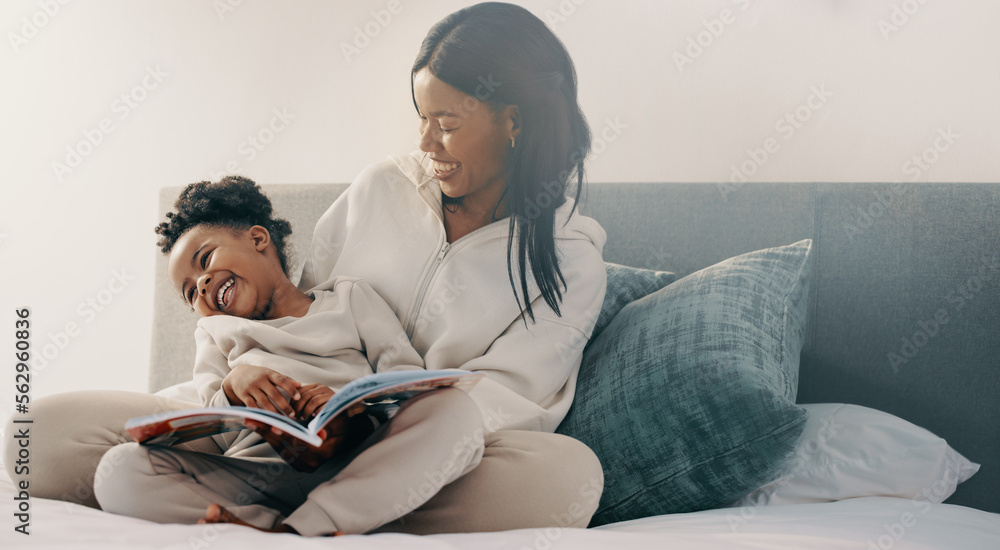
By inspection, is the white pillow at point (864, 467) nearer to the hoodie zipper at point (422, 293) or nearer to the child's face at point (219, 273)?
the hoodie zipper at point (422, 293)

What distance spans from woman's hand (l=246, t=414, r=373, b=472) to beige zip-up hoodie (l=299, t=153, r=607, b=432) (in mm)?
A: 226

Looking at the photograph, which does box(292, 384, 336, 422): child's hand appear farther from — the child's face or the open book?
the child's face

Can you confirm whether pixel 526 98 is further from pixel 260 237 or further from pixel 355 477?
pixel 355 477

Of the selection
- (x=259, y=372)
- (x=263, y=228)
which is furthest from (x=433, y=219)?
(x=259, y=372)

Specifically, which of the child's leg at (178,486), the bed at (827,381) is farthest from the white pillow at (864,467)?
Result: the child's leg at (178,486)

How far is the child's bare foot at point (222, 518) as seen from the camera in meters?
0.75

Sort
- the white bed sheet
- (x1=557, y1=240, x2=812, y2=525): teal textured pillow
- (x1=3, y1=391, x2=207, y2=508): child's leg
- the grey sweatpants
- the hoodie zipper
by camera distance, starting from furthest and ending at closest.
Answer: the hoodie zipper
(x1=557, y1=240, x2=812, y2=525): teal textured pillow
(x1=3, y1=391, x2=207, y2=508): child's leg
the grey sweatpants
the white bed sheet

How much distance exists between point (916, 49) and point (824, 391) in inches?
29.7

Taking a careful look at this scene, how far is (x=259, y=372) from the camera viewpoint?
89cm

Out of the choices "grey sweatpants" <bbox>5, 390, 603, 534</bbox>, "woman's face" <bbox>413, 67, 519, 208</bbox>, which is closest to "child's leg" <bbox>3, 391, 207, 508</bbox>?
"grey sweatpants" <bbox>5, 390, 603, 534</bbox>

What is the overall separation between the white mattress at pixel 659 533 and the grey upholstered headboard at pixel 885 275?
37cm

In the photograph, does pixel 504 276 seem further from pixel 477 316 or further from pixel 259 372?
pixel 259 372

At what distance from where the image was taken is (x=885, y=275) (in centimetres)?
139

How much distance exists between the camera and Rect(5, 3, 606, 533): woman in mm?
1151
